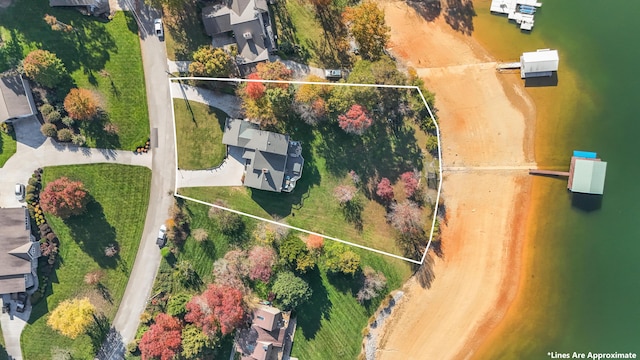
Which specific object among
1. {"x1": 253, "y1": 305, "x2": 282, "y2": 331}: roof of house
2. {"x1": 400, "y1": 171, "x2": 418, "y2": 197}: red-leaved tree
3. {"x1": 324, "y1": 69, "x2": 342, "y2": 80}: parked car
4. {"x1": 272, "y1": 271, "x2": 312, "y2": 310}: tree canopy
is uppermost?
{"x1": 324, "y1": 69, "x2": 342, "y2": 80}: parked car

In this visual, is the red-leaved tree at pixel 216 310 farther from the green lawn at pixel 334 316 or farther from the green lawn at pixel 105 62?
the green lawn at pixel 105 62

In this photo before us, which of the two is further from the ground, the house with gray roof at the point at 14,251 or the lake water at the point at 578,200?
the lake water at the point at 578,200

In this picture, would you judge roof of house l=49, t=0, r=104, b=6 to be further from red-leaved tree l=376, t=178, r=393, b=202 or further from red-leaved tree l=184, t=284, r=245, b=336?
red-leaved tree l=376, t=178, r=393, b=202

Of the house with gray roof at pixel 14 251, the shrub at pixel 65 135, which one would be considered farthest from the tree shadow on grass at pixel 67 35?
the house with gray roof at pixel 14 251

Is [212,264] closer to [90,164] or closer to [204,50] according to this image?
[90,164]

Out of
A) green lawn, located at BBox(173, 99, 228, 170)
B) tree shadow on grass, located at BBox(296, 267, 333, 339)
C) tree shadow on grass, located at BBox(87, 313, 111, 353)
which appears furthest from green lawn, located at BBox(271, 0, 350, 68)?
tree shadow on grass, located at BBox(87, 313, 111, 353)

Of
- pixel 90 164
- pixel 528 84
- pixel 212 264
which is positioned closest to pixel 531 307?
pixel 528 84

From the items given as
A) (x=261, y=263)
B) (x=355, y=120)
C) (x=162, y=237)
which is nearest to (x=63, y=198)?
(x=162, y=237)

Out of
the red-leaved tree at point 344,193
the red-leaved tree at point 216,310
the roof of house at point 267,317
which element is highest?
the red-leaved tree at point 344,193
